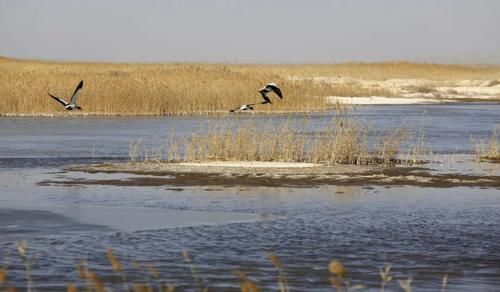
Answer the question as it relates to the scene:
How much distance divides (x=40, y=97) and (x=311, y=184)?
79.8 feet

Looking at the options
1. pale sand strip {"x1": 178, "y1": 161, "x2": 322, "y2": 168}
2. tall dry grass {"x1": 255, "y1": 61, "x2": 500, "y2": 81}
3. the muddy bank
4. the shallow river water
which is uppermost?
tall dry grass {"x1": 255, "y1": 61, "x2": 500, "y2": 81}

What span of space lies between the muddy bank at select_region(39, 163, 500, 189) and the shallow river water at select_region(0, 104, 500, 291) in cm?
64

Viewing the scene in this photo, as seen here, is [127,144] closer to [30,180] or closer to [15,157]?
[15,157]

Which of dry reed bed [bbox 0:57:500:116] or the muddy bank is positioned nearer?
the muddy bank

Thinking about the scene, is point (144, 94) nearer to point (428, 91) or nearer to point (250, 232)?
point (250, 232)

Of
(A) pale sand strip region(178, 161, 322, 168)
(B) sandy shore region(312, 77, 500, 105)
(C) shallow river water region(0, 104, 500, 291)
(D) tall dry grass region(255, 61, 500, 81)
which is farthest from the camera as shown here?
(D) tall dry grass region(255, 61, 500, 81)

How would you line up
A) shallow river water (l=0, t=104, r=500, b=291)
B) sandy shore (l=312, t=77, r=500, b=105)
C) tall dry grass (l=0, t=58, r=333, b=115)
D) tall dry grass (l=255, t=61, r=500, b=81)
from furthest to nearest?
tall dry grass (l=255, t=61, r=500, b=81) < sandy shore (l=312, t=77, r=500, b=105) < tall dry grass (l=0, t=58, r=333, b=115) < shallow river water (l=0, t=104, r=500, b=291)

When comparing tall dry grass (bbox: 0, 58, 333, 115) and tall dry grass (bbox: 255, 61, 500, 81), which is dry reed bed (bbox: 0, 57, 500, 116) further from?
tall dry grass (bbox: 255, 61, 500, 81)

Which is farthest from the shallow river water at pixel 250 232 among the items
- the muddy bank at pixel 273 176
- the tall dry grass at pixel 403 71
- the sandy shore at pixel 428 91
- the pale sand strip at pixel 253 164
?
the tall dry grass at pixel 403 71

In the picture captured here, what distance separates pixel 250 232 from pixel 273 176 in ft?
19.7

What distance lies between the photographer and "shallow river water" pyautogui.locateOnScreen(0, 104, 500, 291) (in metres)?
8.87

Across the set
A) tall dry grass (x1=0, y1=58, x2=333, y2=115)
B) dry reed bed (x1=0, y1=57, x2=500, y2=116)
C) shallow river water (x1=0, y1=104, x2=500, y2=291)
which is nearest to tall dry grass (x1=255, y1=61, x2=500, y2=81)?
dry reed bed (x1=0, y1=57, x2=500, y2=116)

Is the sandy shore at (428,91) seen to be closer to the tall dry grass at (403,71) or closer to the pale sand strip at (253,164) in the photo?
the tall dry grass at (403,71)

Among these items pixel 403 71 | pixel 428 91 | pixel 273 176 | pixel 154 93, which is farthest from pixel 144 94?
pixel 403 71
